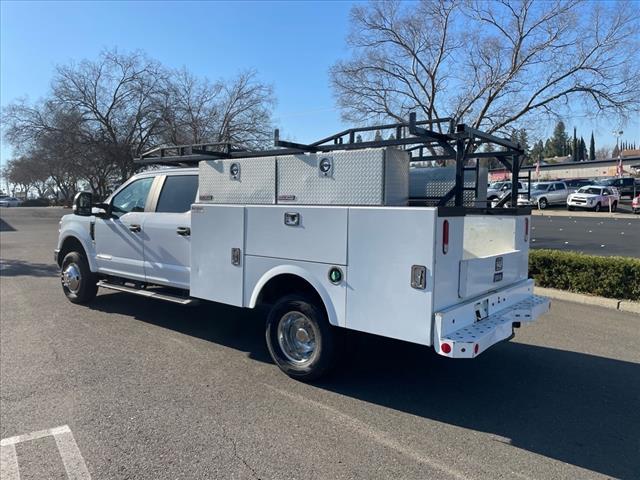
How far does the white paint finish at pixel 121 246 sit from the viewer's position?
6.65 m

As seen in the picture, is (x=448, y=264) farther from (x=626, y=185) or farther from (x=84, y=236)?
(x=626, y=185)

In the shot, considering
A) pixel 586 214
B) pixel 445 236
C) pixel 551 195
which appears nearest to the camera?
pixel 445 236

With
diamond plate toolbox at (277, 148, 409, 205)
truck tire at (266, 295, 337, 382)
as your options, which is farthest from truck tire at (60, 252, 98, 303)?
diamond plate toolbox at (277, 148, 409, 205)

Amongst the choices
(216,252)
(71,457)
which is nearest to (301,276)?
(216,252)

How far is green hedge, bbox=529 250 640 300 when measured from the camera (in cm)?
773

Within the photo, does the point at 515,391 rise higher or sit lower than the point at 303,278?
lower

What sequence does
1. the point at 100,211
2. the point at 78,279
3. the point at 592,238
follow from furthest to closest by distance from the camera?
the point at 592,238
the point at 78,279
the point at 100,211

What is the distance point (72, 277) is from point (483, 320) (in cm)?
618

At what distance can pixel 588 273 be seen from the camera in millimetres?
8102

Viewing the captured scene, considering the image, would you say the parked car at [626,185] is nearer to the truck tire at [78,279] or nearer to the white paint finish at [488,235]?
the white paint finish at [488,235]

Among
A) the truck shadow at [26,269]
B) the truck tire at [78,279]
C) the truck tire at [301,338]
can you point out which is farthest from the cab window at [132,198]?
the truck shadow at [26,269]

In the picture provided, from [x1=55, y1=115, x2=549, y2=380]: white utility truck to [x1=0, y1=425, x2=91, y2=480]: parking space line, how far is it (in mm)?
1910

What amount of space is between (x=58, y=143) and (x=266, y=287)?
1367 inches

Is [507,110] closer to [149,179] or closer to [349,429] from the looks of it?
[149,179]
